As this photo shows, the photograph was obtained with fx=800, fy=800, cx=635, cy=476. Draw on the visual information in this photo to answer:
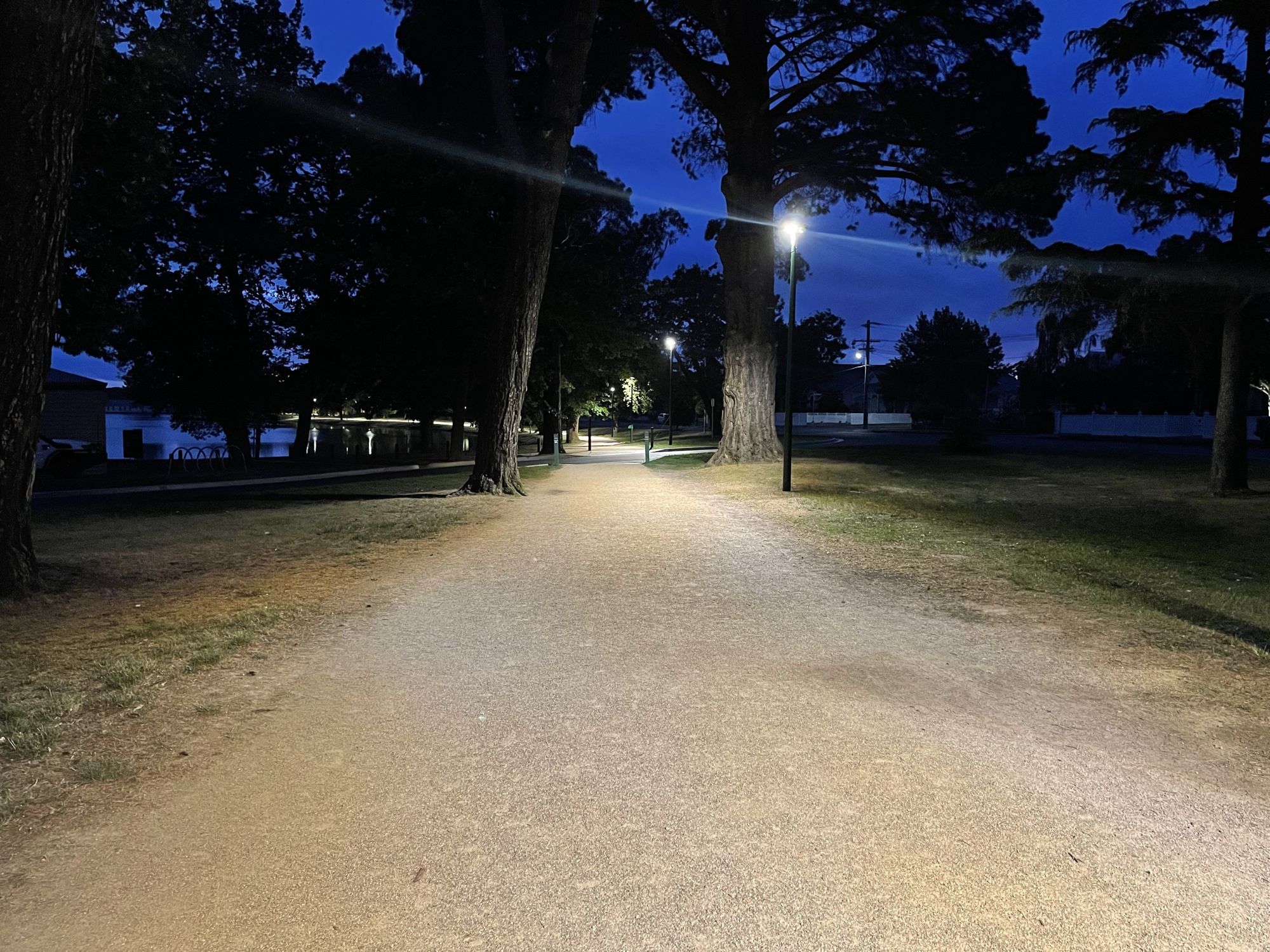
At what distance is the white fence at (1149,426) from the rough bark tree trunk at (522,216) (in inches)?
1517

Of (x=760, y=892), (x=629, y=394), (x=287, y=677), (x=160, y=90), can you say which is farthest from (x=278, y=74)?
(x=760, y=892)

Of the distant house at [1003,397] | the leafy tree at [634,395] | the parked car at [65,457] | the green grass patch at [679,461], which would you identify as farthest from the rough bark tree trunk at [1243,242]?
the distant house at [1003,397]

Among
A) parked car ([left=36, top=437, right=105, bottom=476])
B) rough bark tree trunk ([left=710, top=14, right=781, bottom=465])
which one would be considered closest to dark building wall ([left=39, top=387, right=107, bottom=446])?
parked car ([left=36, top=437, right=105, bottom=476])

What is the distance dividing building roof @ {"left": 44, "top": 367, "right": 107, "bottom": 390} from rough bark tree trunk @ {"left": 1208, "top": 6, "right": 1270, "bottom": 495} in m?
34.0

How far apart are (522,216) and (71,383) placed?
2207 cm

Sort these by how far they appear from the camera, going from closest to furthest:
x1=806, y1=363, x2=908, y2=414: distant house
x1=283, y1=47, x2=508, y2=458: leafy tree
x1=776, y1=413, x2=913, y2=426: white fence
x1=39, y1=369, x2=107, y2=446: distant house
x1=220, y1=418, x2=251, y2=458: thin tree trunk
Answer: x1=283, y1=47, x2=508, y2=458: leafy tree, x1=39, y1=369, x2=107, y2=446: distant house, x1=220, y1=418, x2=251, y2=458: thin tree trunk, x1=776, y1=413, x2=913, y2=426: white fence, x1=806, y1=363, x2=908, y2=414: distant house

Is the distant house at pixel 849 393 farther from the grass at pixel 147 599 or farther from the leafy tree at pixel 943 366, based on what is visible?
the grass at pixel 147 599

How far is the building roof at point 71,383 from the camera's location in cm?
2880

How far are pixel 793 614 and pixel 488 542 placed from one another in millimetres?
5250

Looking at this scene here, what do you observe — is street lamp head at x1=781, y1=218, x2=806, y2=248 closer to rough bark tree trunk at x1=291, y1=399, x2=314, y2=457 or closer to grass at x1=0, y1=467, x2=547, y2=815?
grass at x1=0, y1=467, x2=547, y2=815

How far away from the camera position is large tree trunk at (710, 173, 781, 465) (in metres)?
24.0

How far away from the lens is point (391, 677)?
17.2 feet

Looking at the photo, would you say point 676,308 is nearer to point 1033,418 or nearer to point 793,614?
point 1033,418

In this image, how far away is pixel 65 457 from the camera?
1006 inches
